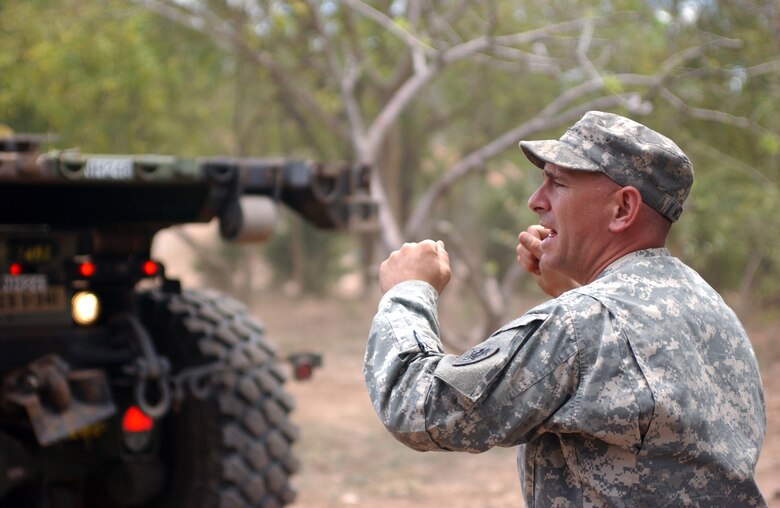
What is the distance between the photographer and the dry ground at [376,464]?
23.9ft

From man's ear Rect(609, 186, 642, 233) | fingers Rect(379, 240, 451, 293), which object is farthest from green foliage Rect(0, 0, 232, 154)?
man's ear Rect(609, 186, 642, 233)

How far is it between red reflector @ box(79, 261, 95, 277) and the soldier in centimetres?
287

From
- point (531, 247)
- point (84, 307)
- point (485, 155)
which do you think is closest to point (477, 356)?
point (531, 247)

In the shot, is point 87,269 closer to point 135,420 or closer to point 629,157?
point 135,420

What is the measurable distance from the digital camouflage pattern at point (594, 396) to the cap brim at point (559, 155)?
24 cm

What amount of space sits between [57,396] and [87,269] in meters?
0.73

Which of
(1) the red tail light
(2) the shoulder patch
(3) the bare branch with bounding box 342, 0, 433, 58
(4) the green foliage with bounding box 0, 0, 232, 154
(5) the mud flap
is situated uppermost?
A: (2) the shoulder patch

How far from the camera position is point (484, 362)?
82.5 inches

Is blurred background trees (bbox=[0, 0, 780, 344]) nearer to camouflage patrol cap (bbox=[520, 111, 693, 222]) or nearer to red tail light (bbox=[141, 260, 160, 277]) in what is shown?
red tail light (bbox=[141, 260, 160, 277])

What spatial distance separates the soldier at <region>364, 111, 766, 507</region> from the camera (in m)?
2.10

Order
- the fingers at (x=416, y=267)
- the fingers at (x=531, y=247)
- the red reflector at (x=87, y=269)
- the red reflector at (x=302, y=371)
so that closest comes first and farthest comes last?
the fingers at (x=416, y=267) < the fingers at (x=531, y=247) < the red reflector at (x=87, y=269) < the red reflector at (x=302, y=371)

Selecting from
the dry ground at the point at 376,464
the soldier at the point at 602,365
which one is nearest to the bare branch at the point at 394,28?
the dry ground at the point at 376,464

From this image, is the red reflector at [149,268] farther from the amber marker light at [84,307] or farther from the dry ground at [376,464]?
the dry ground at [376,464]

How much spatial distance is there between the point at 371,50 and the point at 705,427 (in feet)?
42.5
